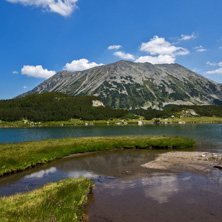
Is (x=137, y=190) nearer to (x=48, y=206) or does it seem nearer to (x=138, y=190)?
(x=138, y=190)

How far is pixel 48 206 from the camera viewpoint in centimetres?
1198

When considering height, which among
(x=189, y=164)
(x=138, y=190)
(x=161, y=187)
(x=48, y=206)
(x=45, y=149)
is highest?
(x=48, y=206)

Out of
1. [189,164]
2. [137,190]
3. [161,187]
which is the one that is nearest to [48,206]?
[137,190]

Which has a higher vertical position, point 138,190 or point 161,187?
point 138,190

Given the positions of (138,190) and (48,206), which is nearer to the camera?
(48,206)

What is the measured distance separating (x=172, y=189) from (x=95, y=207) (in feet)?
29.3

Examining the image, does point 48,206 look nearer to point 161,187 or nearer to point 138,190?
point 138,190

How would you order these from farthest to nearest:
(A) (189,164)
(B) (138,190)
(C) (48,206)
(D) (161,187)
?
1. (A) (189,164)
2. (D) (161,187)
3. (B) (138,190)
4. (C) (48,206)

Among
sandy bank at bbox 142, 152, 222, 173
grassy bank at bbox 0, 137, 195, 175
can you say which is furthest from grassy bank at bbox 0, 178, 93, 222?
sandy bank at bbox 142, 152, 222, 173

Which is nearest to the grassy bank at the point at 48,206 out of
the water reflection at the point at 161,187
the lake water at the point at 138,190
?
the lake water at the point at 138,190

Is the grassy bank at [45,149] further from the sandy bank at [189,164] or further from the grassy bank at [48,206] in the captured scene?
the sandy bank at [189,164]

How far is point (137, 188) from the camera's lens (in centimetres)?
1964

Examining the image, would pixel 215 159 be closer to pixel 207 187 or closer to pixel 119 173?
pixel 207 187

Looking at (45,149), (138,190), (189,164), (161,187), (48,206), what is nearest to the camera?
(48,206)
